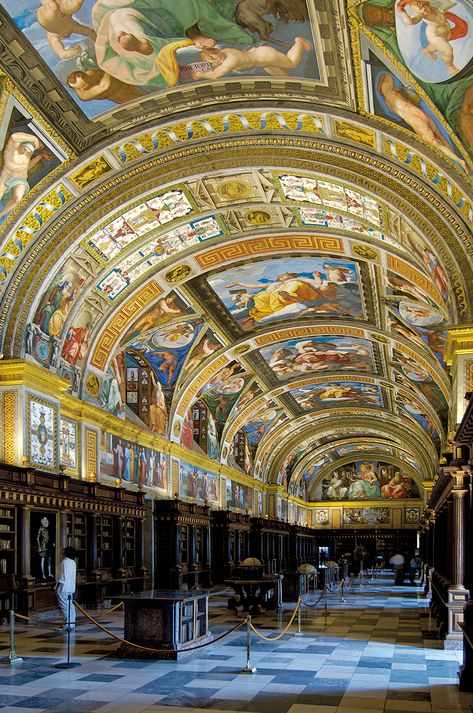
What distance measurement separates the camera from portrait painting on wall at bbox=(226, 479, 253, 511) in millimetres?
35438

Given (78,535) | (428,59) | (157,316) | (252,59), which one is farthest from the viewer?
(157,316)

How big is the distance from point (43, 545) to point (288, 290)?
9.77 metres

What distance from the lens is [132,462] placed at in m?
23.8

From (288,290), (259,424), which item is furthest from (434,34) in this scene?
(259,424)

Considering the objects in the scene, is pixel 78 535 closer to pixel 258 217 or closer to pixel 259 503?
pixel 258 217

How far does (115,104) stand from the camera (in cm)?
1324

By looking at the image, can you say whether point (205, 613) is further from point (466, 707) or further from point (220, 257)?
point (220, 257)

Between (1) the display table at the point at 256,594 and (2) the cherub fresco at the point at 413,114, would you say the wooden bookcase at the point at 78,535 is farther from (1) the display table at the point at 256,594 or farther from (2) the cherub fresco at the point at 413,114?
(2) the cherub fresco at the point at 413,114

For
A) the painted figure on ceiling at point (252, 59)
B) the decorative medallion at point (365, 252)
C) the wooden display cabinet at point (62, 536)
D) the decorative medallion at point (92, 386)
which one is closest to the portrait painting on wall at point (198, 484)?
the wooden display cabinet at point (62, 536)

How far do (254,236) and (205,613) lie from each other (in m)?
9.14

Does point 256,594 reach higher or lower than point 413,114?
lower

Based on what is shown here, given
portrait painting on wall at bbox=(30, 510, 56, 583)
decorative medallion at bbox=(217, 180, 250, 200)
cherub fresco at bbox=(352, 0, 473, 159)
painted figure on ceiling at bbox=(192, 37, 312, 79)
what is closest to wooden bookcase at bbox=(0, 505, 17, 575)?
portrait painting on wall at bbox=(30, 510, 56, 583)

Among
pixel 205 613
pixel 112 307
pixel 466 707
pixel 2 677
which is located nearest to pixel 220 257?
pixel 112 307

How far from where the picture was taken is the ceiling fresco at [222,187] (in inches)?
441
